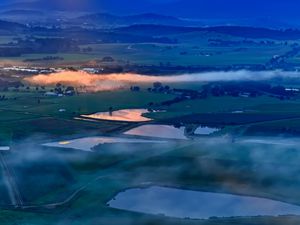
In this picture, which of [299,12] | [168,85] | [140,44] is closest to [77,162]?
[168,85]


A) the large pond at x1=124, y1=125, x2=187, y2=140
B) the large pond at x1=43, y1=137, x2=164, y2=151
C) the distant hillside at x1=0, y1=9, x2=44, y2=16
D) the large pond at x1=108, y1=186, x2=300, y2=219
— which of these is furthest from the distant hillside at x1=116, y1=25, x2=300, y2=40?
the large pond at x1=108, y1=186, x2=300, y2=219

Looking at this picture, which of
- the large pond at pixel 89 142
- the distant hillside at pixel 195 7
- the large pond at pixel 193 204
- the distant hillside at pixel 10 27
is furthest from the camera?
the distant hillside at pixel 195 7

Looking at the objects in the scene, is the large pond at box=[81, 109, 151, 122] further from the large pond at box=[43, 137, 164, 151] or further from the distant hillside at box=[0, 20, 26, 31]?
the distant hillside at box=[0, 20, 26, 31]

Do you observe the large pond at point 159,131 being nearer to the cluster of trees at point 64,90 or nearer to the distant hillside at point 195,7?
the cluster of trees at point 64,90

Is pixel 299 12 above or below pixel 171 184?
above

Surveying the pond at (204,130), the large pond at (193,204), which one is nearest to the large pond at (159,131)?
the pond at (204,130)

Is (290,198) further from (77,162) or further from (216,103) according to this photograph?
(216,103)

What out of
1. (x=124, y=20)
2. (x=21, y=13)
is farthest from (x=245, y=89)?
(x=21, y=13)
